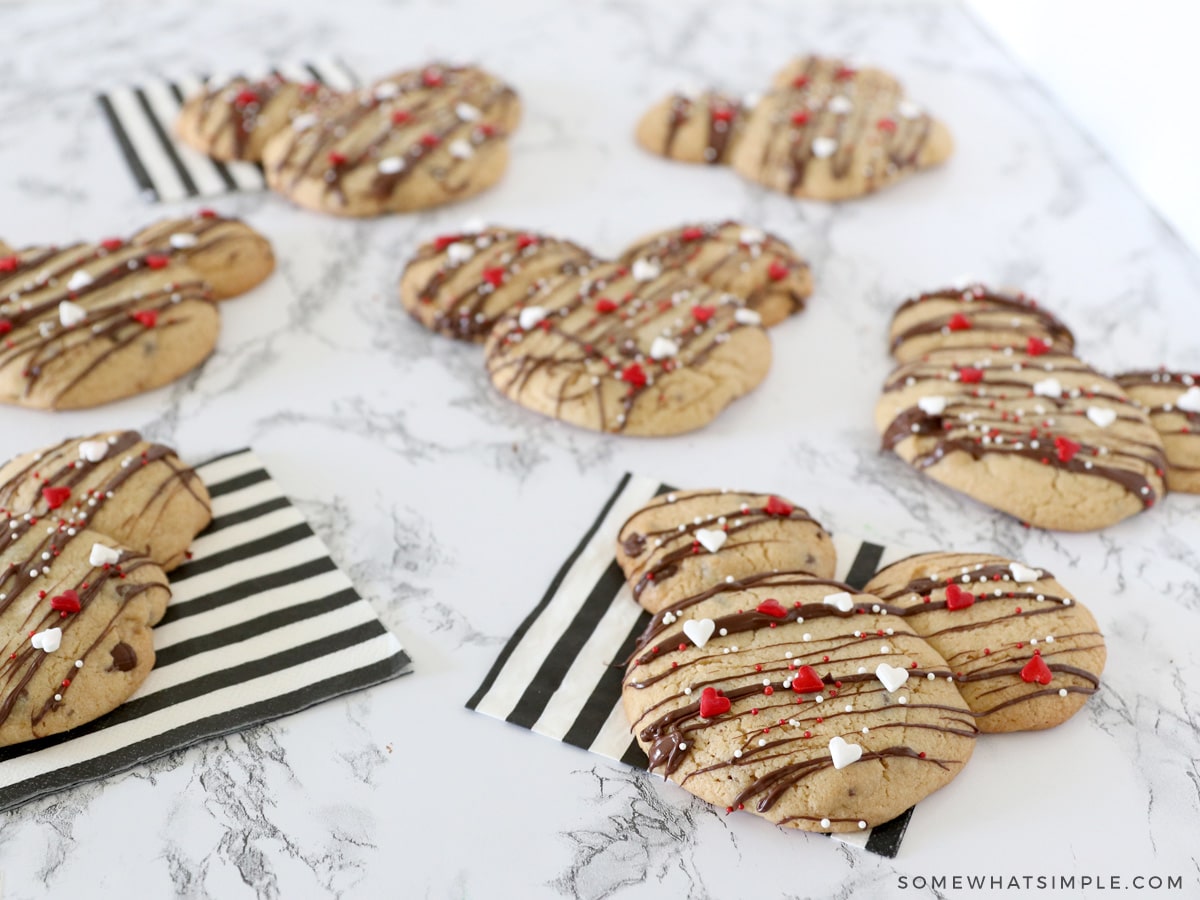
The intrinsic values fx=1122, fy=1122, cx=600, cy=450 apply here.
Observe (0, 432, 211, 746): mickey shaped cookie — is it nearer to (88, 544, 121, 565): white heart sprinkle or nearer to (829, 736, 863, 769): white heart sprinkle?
(88, 544, 121, 565): white heart sprinkle

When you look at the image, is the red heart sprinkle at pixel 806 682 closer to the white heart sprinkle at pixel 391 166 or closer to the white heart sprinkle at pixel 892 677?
the white heart sprinkle at pixel 892 677

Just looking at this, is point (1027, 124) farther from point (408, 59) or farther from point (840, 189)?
point (408, 59)

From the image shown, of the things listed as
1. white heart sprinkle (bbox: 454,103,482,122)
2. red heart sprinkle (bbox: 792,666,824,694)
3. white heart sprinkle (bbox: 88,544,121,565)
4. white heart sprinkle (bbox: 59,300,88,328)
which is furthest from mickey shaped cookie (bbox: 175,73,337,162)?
red heart sprinkle (bbox: 792,666,824,694)

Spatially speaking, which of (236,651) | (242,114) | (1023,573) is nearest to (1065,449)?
(1023,573)

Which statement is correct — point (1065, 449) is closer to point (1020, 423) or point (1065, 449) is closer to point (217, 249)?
point (1020, 423)

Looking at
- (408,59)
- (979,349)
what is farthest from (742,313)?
(408,59)

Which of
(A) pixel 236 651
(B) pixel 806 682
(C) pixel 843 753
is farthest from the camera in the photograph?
(A) pixel 236 651
